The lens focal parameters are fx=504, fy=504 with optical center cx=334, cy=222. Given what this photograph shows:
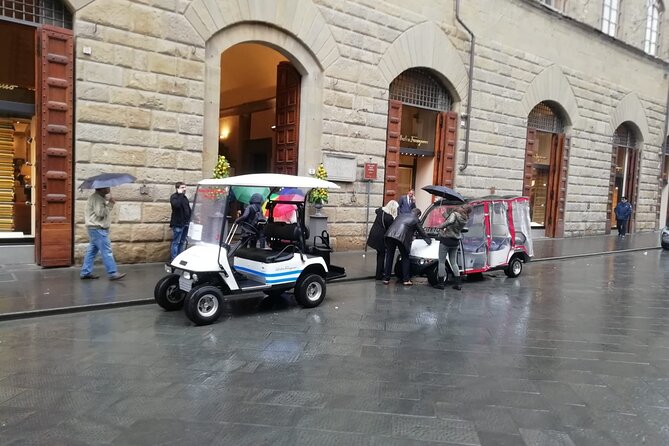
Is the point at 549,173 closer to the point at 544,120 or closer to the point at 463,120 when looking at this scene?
the point at 544,120

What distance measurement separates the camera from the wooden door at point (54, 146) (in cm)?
920

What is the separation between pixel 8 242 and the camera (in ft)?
32.2

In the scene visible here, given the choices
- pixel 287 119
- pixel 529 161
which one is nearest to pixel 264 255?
pixel 287 119

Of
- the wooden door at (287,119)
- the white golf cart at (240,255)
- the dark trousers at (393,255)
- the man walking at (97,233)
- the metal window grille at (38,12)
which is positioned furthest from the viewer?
the wooden door at (287,119)

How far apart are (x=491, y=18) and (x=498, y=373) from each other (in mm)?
14286

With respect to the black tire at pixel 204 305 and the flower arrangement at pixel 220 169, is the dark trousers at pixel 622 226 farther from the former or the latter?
the black tire at pixel 204 305

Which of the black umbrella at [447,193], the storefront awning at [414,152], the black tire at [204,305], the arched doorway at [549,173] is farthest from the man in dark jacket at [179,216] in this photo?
the arched doorway at [549,173]

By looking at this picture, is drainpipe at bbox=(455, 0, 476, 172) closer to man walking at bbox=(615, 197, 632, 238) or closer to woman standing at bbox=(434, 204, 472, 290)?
woman standing at bbox=(434, 204, 472, 290)

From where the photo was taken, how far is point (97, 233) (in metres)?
8.63

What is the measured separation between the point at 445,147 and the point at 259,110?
21.3 ft

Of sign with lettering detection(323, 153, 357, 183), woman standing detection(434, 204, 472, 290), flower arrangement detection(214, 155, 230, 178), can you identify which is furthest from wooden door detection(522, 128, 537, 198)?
flower arrangement detection(214, 155, 230, 178)

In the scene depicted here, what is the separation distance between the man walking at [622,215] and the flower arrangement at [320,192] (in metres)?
15.7

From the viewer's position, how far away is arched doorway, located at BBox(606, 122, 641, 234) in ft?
73.9

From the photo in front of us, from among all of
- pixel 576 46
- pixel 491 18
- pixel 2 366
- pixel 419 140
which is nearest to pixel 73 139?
pixel 2 366
